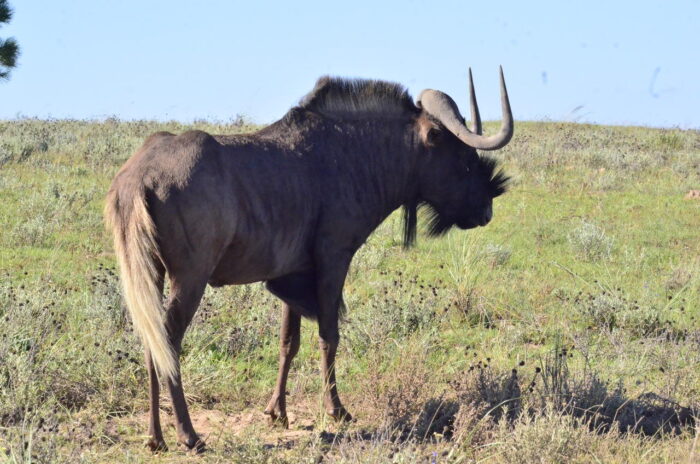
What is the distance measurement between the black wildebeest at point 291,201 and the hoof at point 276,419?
0.02 m

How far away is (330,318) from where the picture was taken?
17.2 ft

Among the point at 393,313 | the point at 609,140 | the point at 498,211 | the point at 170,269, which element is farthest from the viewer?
the point at 609,140

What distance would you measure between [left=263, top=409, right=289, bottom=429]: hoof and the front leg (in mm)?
Result: 276

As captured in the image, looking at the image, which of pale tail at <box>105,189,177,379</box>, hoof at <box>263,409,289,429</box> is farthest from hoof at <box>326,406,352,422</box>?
pale tail at <box>105,189,177,379</box>

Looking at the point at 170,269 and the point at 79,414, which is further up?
the point at 170,269

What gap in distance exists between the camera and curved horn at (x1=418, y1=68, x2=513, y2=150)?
5.20 meters

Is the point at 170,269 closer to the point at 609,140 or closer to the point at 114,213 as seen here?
the point at 114,213

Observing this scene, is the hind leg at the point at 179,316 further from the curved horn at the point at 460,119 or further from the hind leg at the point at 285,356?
the curved horn at the point at 460,119

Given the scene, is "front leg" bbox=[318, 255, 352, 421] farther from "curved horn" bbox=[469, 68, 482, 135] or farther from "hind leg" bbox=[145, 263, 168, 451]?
"curved horn" bbox=[469, 68, 482, 135]

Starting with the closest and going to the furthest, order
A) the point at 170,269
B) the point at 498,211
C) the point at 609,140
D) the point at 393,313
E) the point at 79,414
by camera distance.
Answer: the point at 170,269 → the point at 79,414 → the point at 393,313 → the point at 498,211 → the point at 609,140

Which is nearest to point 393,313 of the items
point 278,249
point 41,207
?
point 278,249

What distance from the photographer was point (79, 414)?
5.35 metres

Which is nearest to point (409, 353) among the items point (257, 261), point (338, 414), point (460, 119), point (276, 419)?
point (338, 414)

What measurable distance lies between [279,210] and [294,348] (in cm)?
115
